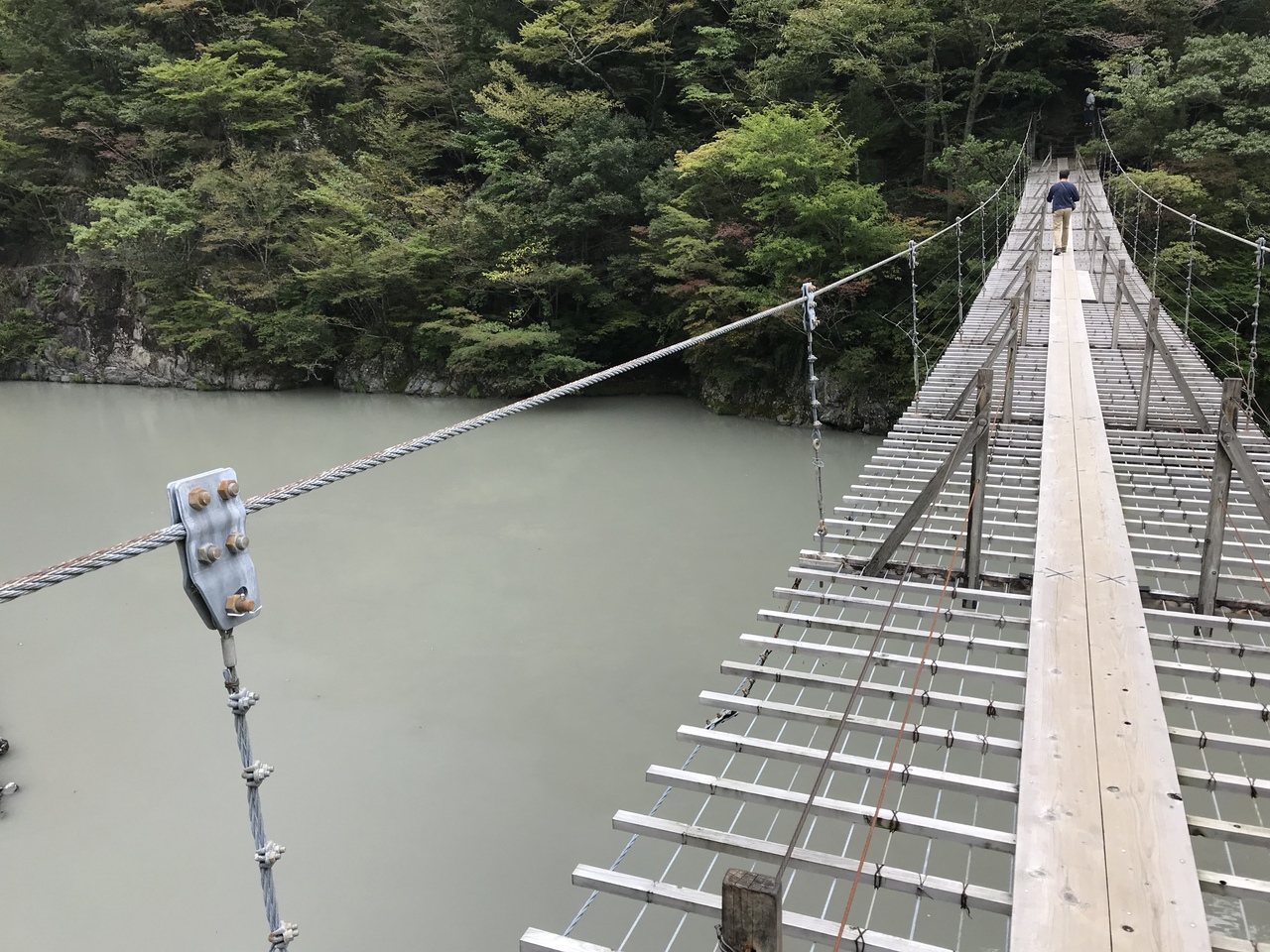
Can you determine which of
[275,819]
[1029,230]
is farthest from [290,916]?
[1029,230]

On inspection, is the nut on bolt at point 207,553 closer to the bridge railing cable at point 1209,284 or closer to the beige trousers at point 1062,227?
the beige trousers at point 1062,227

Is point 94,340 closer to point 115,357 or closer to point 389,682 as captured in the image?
point 115,357

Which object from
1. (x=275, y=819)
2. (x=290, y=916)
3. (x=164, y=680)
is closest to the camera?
(x=290, y=916)

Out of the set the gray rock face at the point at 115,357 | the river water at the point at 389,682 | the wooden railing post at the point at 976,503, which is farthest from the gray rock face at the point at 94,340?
the wooden railing post at the point at 976,503

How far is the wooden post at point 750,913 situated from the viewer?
0.69 meters

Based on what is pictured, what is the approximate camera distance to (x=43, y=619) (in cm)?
543

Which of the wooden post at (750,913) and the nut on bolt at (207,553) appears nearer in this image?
the wooden post at (750,913)

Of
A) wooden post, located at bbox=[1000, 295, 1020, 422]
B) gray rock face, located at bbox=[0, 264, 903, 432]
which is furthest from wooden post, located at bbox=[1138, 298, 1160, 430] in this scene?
gray rock face, located at bbox=[0, 264, 903, 432]

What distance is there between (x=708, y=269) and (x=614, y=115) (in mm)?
3002

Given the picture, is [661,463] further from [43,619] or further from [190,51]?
[190,51]

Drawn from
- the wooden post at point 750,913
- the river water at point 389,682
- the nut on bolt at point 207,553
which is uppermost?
the nut on bolt at point 207,553

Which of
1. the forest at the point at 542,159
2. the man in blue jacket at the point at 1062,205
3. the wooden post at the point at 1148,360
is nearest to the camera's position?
the wooden post at the point at 1148,360

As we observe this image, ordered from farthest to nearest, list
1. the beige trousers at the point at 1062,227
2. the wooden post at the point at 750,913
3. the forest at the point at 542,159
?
the forest at the point at 542,159
the beige trousers at the point at 1062,227
the wooden post at the point at 750,913

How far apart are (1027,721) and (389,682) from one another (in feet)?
12.6
